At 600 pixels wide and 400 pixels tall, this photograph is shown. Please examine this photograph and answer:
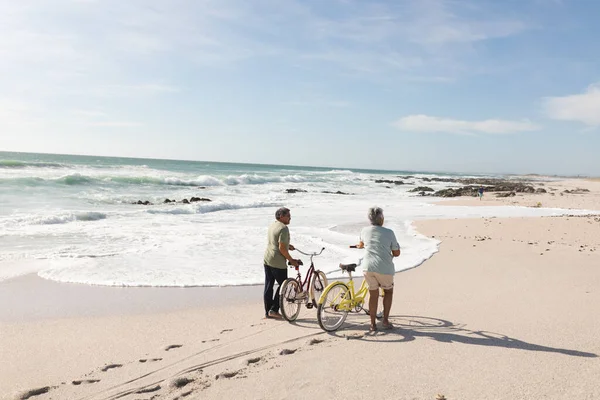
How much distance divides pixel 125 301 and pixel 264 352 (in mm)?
3165

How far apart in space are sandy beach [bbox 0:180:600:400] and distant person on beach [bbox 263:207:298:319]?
0.29m

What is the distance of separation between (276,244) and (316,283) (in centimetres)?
101

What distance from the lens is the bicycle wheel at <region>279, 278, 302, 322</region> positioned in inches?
235

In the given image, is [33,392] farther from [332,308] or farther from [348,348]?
[332,308]

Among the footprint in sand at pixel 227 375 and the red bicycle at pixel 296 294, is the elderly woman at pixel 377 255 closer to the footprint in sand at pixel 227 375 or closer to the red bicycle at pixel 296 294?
the red bicycle at pixel 296 294

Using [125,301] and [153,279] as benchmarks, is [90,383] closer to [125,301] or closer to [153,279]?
[125,301]

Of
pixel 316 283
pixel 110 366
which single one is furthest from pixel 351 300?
pixel 110 366

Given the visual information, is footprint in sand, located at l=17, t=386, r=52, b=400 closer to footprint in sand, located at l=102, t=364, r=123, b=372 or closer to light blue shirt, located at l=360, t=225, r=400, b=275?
footprint in sand, located at l=102, t=364, r=123, b=372

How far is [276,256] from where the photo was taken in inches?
244

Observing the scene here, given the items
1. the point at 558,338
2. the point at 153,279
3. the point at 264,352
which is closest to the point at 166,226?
the point at 153,279

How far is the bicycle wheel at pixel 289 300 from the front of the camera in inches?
235

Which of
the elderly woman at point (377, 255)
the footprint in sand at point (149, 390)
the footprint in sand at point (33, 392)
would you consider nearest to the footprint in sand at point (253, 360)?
the footprint in sand at point (149, 390)

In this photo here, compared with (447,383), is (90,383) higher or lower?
lower

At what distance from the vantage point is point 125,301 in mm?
7004
